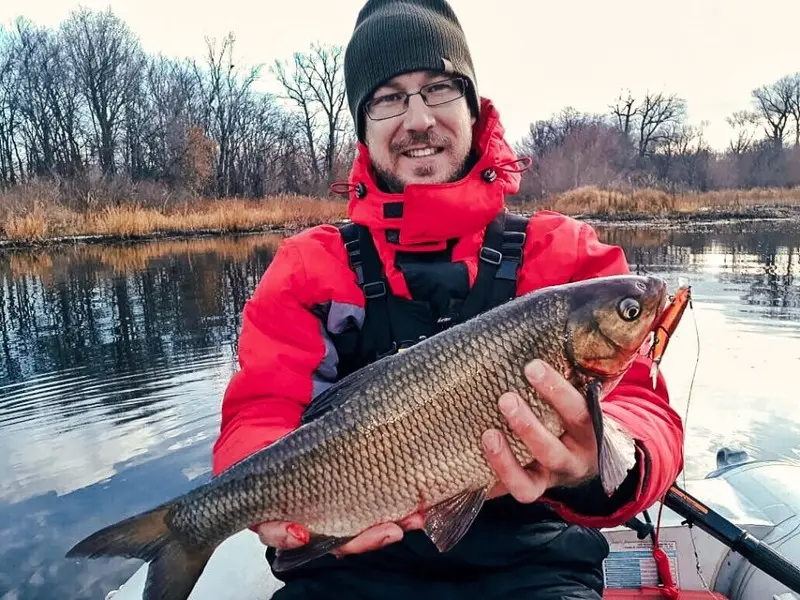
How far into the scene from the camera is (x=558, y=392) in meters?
1.65

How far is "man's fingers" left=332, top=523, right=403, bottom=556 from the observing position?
6.03 feet

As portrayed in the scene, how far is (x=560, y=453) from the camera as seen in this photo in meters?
1.72

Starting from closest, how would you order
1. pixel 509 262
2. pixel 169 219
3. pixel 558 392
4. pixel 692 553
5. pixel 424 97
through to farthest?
pixel 558 392, pixel 509 262, pixel 424 97, pixel 692 553, pixel 169 219

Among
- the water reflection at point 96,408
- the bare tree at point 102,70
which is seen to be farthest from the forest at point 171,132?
the water reflection at point 96,408

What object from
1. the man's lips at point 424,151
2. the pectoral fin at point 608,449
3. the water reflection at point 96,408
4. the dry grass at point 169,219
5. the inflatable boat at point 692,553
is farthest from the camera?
the dry grass at point 169,219

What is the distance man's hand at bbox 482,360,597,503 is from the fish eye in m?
0.25

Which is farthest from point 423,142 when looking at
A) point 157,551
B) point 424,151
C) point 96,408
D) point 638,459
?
point 96,408

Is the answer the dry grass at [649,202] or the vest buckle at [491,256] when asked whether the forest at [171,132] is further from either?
the vest buckle at [491,256]

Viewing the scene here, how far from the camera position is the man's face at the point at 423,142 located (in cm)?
265

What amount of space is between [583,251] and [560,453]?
937 mm

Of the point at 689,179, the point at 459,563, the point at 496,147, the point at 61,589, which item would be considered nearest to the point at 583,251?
the point at 496,147

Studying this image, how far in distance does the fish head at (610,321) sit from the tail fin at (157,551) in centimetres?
124

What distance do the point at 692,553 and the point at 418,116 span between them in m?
2.24

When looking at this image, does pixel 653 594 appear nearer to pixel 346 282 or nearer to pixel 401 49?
pixel 346 282
